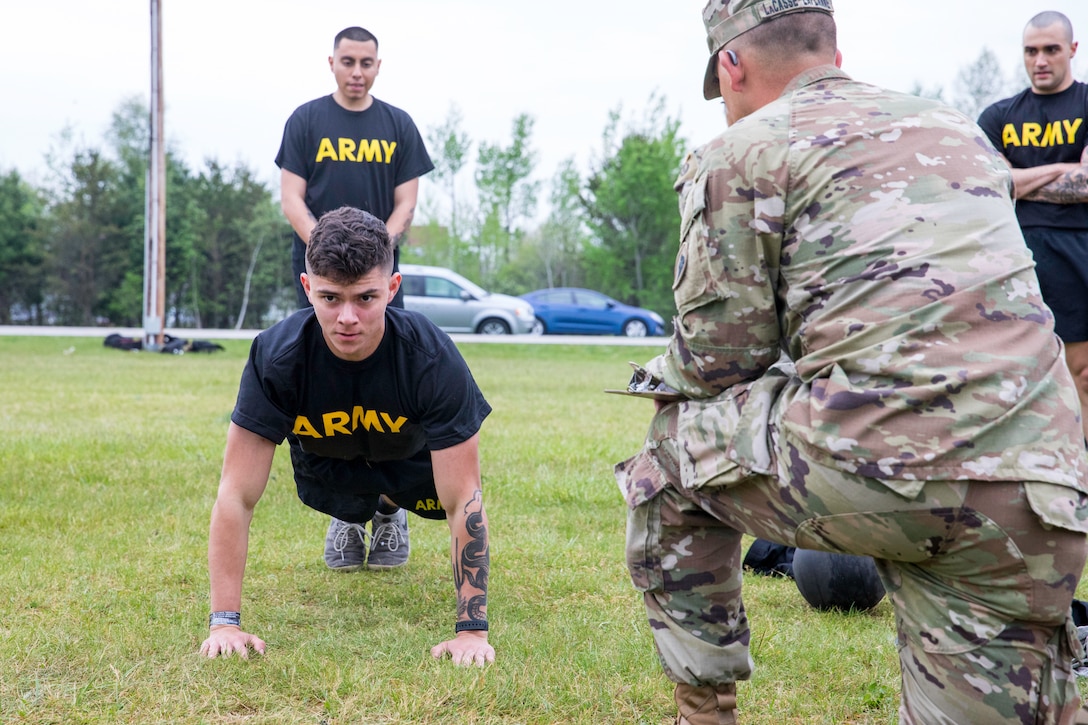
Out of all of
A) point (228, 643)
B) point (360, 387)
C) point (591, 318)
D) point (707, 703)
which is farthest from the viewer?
point (591, 318)

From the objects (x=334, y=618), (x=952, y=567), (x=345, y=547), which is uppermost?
(x=952, y=567)

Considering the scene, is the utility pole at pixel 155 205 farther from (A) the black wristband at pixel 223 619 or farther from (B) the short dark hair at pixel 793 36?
(B) the short dark hair at pixel 793 36

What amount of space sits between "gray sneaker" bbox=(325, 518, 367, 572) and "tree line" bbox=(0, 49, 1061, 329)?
3997 cm

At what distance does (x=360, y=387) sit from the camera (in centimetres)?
370

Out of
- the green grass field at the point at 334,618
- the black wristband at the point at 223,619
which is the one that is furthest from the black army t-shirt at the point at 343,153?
the black wristband at the point at 223,619

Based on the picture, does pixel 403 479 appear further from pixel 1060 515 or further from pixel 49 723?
pixel 1060 515

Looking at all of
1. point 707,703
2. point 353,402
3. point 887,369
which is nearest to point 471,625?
point 353,402

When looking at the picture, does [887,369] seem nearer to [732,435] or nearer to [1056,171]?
[732,435]

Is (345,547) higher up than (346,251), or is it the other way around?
(346,251)

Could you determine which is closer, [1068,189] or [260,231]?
[1068,189]

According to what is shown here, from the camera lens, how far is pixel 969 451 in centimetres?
210

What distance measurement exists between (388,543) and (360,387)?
1.37 metres

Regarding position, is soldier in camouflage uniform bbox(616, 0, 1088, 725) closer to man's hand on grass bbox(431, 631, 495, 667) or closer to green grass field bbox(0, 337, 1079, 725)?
green grass field bbox(0, 337, 1079, 725)

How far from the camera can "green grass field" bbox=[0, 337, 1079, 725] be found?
3.10m
